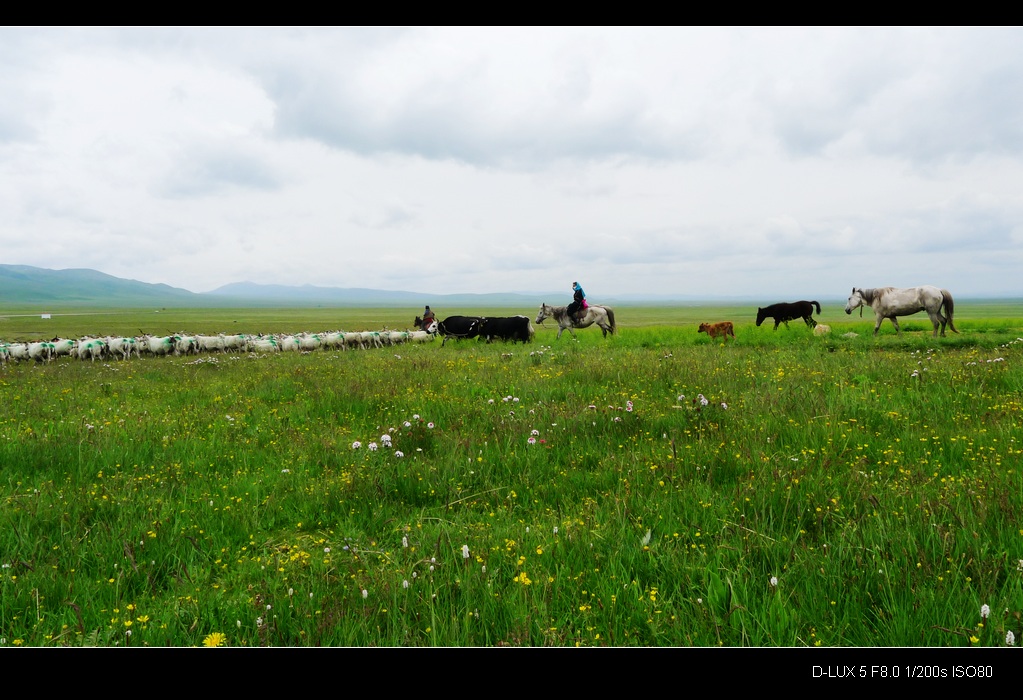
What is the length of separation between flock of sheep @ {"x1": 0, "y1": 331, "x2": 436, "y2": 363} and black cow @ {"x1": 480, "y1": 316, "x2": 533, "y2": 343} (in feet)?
20.1

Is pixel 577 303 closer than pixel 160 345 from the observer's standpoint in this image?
No

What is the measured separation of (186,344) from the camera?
89.3 ft

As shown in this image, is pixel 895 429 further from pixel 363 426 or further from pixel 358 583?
pixel 363 426

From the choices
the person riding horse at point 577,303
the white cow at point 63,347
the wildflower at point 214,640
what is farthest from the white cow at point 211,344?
the wildflower at point 214,640

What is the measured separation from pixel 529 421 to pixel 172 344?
2613cm

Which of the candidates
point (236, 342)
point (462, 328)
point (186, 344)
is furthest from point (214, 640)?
point (236, 342)

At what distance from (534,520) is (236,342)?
29.5m

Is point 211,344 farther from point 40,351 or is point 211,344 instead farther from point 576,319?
point 576,319

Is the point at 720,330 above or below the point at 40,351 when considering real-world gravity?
above

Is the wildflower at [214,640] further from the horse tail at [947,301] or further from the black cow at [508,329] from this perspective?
the horse tail at [947,301]

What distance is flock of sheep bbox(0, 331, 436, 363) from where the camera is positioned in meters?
23.6

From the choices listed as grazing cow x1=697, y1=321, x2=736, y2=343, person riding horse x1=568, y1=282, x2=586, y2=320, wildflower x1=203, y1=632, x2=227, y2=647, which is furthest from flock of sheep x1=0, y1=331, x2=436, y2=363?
wildflower x1=203, y1=632, x2=227, y2=647

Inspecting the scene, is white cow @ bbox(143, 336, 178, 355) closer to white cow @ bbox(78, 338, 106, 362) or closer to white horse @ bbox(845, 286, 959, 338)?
white cow @ bbox(78, 338, 106, 362)

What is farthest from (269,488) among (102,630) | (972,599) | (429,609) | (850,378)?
(850,378)
